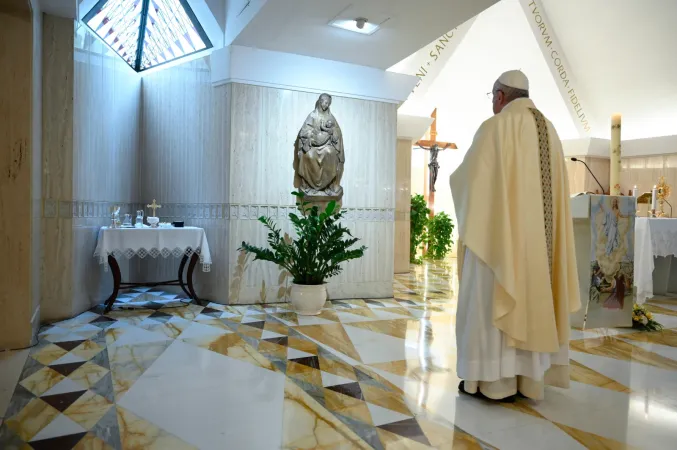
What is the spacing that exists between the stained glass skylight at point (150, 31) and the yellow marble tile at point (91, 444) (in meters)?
5.42

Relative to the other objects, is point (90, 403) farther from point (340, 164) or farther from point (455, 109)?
point (455, 109)

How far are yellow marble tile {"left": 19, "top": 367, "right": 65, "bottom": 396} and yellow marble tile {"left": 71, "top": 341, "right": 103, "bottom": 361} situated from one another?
0.36 m

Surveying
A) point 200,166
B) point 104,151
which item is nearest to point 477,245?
point 200,166

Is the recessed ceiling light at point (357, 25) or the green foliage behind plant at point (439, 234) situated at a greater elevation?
the recessed ceiling light at point (357, 25)

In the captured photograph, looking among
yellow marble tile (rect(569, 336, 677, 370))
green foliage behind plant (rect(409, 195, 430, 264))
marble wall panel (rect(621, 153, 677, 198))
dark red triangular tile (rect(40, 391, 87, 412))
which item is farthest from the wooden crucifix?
dark red triangular tile (rect(40, 391, 87, 412))

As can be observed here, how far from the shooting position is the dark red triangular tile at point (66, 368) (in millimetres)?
3656

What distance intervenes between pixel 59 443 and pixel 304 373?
1680mm

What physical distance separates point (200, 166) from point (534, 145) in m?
4.84

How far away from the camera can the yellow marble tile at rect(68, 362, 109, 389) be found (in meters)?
3.44

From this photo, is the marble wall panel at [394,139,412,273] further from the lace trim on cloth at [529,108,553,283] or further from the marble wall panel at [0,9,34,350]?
the marble wall panel at [0,9,34,350]

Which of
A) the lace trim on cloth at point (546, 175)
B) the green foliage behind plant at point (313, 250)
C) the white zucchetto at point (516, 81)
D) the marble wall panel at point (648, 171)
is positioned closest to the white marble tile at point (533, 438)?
the lace trim on cloth at point (546, 175)

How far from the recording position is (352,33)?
599cm

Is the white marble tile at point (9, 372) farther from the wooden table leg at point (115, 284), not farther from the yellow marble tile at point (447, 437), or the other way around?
the yellow marble tile at point (447, 437)

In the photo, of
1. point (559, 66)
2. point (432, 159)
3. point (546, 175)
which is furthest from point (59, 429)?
point (559, 66)
